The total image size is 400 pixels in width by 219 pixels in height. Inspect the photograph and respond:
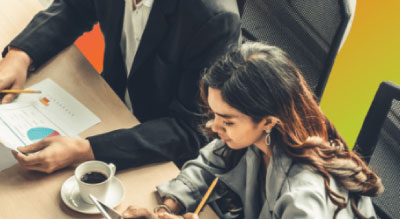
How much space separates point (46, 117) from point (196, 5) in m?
0.50

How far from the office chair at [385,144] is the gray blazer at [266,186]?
53 mm

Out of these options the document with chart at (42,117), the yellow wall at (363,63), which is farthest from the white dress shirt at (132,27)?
the yellow wall at (363,63)

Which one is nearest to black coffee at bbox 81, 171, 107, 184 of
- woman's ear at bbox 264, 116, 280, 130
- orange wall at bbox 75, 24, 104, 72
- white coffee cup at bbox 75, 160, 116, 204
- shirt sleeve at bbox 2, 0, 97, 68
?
white coffee cup at bbox 75, 160, 116, 204

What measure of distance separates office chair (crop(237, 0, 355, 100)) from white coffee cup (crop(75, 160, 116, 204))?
58cm

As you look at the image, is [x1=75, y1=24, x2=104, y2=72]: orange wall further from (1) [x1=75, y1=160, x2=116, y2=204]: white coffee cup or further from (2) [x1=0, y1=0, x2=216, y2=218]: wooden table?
(1) [x1=75, y1=160, x2=116, y2=204]: white coffee cup

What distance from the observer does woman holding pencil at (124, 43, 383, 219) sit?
94cm

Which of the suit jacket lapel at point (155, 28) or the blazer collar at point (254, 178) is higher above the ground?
the suit jacket lapel at point (155, 28)

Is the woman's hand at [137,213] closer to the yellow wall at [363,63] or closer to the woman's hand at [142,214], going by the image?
the woman's hand at [142,214]

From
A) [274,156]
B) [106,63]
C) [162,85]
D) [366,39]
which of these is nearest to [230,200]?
[274,156]

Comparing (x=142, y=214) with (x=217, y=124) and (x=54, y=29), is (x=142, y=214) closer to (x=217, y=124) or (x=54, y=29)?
(x=217, y=124)

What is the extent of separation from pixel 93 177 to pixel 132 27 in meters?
0.57

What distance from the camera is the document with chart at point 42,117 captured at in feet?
3.59

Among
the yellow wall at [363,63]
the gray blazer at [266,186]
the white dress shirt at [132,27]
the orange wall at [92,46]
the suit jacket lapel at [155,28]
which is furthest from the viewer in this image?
the orange wall at [92,46]

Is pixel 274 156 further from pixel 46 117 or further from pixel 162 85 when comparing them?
pixel 46 117
